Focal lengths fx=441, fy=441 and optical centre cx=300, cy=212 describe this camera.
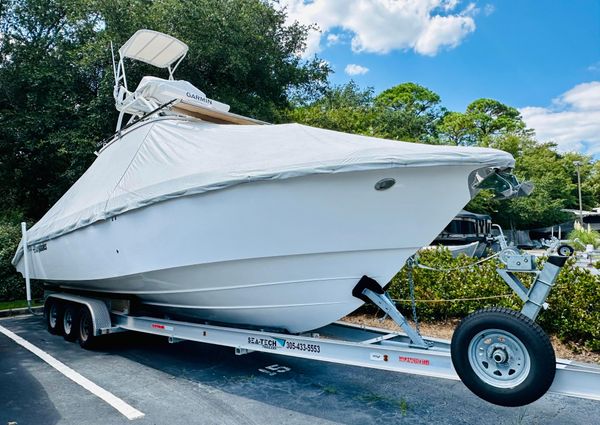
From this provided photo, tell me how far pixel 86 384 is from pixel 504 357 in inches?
154

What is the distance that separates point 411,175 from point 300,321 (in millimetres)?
1766

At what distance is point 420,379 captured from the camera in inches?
181

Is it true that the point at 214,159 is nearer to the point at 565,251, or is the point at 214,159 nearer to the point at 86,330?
the point at 565,251

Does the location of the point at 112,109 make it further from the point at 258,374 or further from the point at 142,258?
the point at 258,374

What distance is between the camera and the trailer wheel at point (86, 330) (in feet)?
18.5

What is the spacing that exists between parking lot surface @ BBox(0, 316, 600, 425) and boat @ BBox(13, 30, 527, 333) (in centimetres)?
66

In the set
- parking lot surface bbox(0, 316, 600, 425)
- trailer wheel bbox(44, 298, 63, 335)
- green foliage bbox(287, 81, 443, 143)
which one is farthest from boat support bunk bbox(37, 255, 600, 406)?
green foliage bbox(287, 81, 443, 143)

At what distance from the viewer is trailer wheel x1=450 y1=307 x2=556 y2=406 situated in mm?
2783

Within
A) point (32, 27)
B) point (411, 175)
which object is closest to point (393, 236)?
point (411, 175)

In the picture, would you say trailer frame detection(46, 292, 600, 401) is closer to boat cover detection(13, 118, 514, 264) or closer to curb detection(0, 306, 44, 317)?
boat cover detection(13, 118, 514, 264)

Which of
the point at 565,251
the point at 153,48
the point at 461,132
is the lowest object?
the point at 565,251

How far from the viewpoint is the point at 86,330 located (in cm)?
579

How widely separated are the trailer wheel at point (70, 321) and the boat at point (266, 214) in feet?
4.17

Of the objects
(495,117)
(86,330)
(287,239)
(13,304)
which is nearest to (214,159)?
(287,239)
